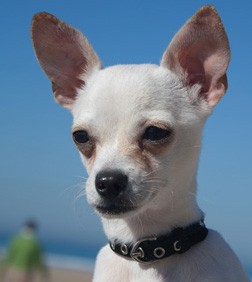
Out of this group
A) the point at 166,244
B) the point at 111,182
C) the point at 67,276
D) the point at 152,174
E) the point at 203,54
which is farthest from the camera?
the point at 67,276

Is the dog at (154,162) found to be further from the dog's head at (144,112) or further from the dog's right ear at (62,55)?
the dog's right ear at (62,55)

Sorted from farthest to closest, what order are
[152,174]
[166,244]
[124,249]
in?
[124,249] → [166,244] → [152,174]

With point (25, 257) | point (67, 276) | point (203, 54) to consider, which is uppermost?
point (203, 54)

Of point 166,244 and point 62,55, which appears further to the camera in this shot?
point 62,55

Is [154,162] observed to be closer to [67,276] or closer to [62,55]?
[62,55]

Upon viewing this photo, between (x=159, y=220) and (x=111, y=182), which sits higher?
(x=111, y=182)

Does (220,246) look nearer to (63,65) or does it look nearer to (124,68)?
(124,68)

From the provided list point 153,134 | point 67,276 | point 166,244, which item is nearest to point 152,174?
point 153,134

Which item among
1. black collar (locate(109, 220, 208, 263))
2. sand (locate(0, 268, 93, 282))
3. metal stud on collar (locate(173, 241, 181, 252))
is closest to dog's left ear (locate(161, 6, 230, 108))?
black collar (locate(109, 220, 208, 263))

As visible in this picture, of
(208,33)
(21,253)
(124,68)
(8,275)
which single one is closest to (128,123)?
(124,68)
